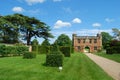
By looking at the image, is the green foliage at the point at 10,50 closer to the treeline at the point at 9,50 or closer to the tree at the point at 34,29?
the treeline at the point at 9,50

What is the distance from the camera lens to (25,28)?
58.7m

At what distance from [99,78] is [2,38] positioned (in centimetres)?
4419

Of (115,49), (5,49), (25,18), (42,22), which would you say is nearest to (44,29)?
(42,22)

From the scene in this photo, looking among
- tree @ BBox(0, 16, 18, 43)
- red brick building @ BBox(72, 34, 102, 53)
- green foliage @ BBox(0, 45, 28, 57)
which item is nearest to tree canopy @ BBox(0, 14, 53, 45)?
tree @ BBox(0, 16, 18, 43)

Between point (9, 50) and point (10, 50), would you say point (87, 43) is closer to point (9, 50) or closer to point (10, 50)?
point (10, 50)

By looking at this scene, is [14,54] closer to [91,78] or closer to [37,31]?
[37,31]

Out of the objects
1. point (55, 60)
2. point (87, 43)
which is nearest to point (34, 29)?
point (87, 43)

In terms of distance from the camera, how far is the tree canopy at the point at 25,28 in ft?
171

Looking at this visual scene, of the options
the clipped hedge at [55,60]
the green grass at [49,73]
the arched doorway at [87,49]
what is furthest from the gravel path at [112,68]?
the arched doorway at [87,49]

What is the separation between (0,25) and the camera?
47844 mm

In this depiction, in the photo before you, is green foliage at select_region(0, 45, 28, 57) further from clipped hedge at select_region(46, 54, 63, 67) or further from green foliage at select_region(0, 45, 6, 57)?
clipped hedge at select_region(46, 54, 63, 67)

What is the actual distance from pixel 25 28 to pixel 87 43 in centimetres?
3606

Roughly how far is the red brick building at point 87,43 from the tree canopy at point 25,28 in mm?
29134

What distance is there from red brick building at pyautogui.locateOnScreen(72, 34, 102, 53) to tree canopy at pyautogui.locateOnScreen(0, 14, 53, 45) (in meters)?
29.1
